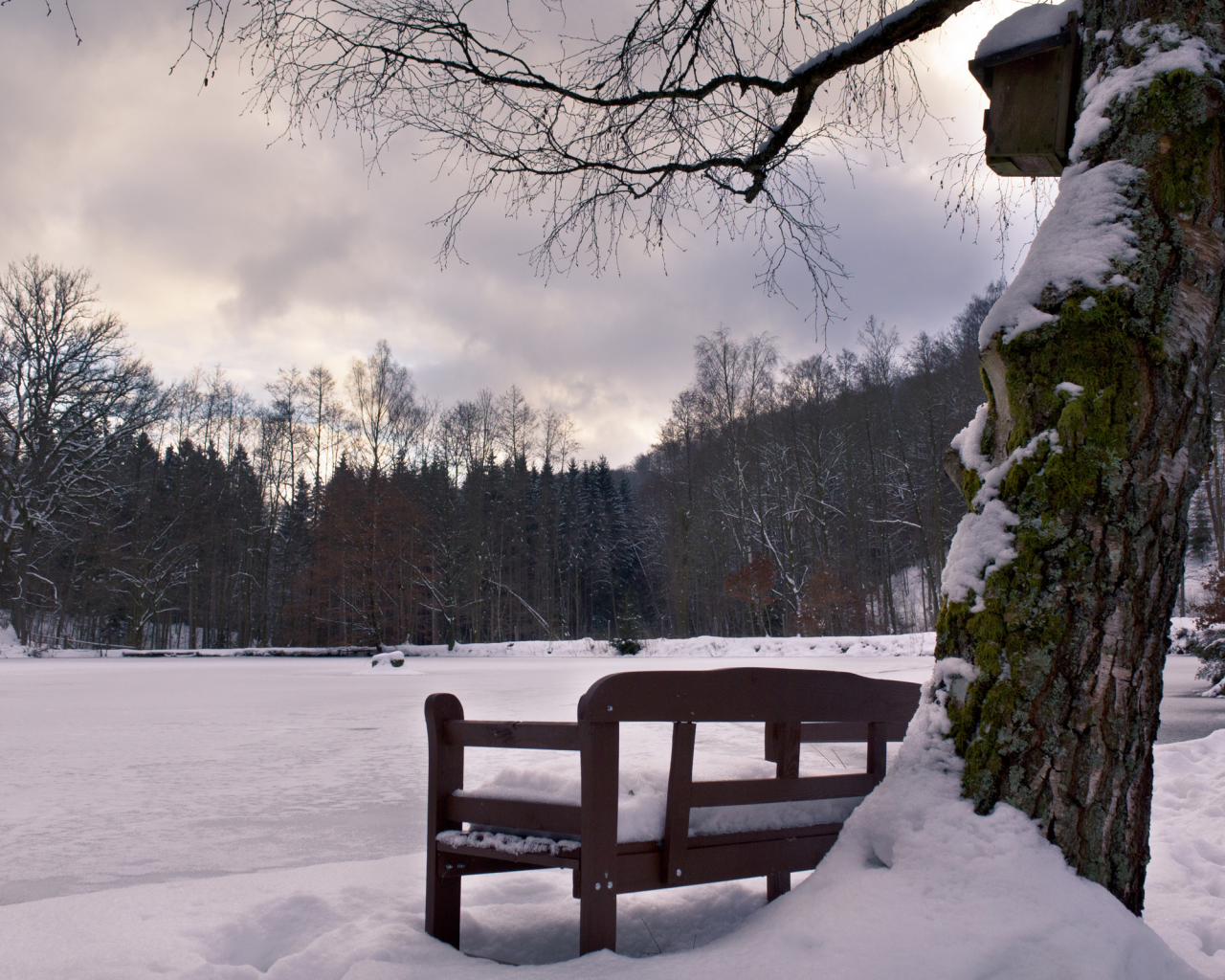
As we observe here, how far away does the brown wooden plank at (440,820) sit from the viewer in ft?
7.50

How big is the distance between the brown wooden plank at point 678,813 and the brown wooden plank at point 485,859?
23 centimetres

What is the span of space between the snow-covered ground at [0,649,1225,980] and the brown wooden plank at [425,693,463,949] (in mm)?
74

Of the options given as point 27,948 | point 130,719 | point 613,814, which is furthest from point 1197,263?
point 130,719

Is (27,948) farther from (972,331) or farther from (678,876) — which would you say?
(972,331)

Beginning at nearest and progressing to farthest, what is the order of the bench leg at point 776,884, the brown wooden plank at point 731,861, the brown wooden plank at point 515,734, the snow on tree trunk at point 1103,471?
the snow on tree trunk at point 1103,471
the brown wooden plank at point 731,861
the brown wooden plank at point 515,734
the bench leg at point 776,884

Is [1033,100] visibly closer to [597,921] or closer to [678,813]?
[678,813]

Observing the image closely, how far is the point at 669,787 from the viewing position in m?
1.99

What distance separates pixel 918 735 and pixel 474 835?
48.5 inches

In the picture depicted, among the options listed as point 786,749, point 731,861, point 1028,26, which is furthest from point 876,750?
point 1028,26

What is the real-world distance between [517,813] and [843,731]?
1.12 metres

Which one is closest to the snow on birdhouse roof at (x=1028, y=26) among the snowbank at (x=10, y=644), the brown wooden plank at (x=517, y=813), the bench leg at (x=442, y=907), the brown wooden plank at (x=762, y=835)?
the brown wooden plank at (x=762, y=835)

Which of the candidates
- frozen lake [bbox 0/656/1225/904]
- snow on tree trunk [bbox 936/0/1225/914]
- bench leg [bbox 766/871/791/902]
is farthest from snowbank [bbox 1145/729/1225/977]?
frozen lake [bbox 0/656/1225/904]

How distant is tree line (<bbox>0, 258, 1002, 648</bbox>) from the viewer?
24.2 meters

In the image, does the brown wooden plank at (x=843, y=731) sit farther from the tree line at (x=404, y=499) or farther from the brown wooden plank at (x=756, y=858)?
the tree line at (x=404, y=499)
